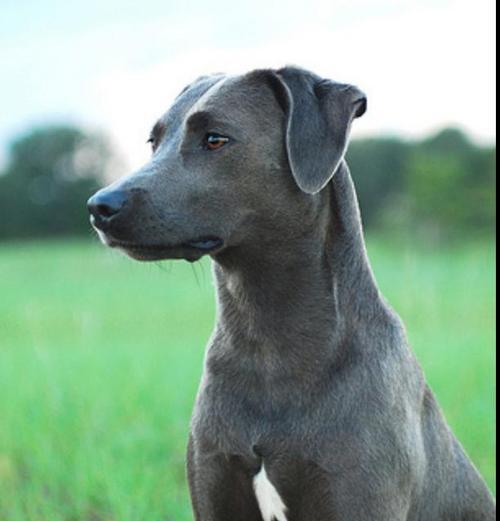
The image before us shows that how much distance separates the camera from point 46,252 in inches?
1328

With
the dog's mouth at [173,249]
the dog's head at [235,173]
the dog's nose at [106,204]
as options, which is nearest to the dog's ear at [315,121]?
the dog's head at [235,173]

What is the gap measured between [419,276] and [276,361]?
17470 mm

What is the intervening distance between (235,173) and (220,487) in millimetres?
958

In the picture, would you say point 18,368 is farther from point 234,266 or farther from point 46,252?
point 46,252

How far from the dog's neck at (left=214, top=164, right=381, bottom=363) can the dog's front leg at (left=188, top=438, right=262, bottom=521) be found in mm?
360

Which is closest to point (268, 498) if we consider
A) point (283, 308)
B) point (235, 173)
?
point (283, 308)

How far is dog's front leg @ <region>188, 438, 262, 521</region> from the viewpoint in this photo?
120 inches

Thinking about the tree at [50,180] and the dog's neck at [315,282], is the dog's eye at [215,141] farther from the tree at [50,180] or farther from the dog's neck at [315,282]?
the tree at [50,180]

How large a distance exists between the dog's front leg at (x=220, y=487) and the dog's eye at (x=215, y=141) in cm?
92

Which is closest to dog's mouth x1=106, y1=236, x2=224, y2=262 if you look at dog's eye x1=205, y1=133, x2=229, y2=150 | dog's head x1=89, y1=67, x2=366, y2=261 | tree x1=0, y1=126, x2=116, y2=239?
dog's head x1=89, y1=67, x2=366, y2=261

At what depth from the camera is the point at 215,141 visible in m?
3.00

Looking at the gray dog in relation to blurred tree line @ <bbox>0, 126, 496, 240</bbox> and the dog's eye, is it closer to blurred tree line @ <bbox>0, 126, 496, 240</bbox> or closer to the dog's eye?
the dog's eye

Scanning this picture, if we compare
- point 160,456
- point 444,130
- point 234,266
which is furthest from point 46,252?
point 234,266

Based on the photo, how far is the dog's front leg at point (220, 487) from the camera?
9.98 ft
